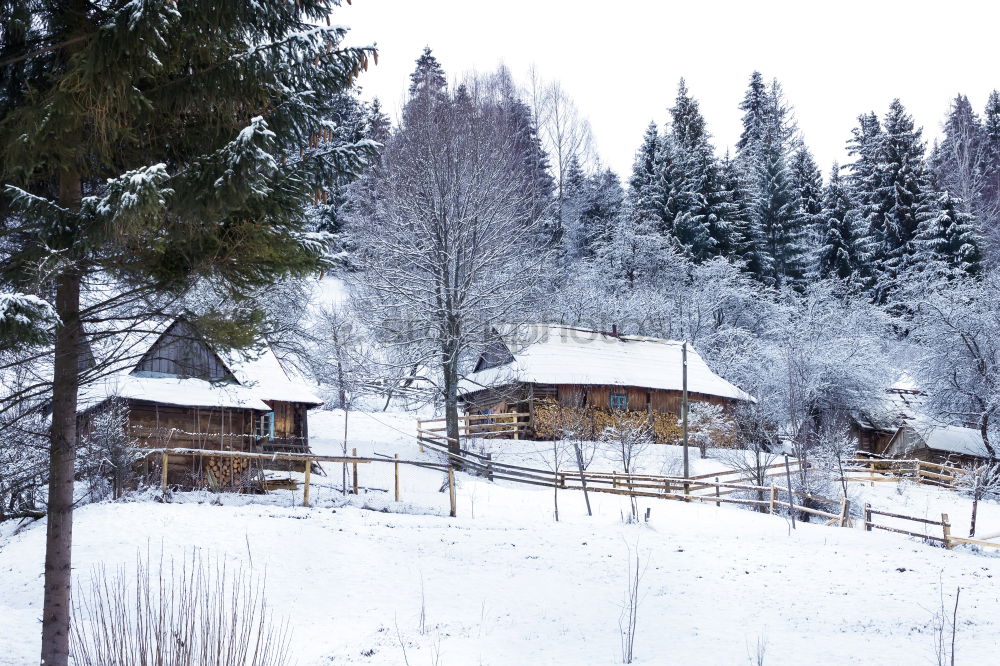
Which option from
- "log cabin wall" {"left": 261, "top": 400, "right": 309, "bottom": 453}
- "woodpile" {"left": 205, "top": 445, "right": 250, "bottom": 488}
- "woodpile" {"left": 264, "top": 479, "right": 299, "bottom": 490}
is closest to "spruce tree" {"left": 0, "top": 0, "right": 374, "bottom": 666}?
"woodpile" {"left": 205, "top": 445, "right": 250, "bottom": 488}

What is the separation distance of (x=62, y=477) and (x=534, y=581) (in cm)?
805

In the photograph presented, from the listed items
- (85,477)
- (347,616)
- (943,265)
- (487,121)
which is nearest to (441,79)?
(487,121)

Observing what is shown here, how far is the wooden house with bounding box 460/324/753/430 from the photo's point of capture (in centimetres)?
3381

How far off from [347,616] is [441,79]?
24942mm

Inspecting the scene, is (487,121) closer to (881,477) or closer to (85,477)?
(85,477)

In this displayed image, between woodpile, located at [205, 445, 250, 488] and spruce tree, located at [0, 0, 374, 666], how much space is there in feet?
46.1

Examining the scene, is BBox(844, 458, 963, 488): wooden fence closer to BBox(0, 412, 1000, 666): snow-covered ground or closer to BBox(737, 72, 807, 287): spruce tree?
BBox(0, 412, 1000, 666): snow-covered ground

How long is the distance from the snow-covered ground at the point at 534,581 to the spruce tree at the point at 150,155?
285 cm

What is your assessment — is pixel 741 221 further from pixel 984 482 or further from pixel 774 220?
pixel 984 482

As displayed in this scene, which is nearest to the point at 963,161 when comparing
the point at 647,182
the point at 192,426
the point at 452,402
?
the point at 647,182

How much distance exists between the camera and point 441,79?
1225 inches

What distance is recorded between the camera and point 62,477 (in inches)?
276

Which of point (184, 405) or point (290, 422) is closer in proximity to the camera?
point (184, 405)

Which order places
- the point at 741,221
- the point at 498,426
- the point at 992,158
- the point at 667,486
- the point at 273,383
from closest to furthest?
the point at 667,486, the point at 273,383, the point at 498,426, the point at 741,221, the point at 992,158
